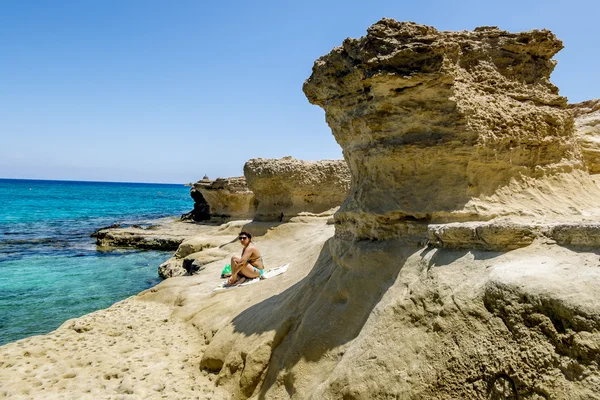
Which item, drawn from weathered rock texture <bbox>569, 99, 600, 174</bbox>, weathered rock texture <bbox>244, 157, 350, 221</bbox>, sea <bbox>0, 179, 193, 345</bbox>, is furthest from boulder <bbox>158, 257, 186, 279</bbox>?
weathered rock texture <bbox>569, 99, 600, 174</bbox>

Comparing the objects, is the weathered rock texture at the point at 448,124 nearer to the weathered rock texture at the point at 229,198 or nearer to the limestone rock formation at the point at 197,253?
the limestone rock formation at the point at 197,253

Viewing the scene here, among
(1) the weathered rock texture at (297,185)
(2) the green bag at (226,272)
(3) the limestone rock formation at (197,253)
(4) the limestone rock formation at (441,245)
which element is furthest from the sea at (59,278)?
(4) the limestone rock formation at (441,245)

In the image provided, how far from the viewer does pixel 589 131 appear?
5.71 metres

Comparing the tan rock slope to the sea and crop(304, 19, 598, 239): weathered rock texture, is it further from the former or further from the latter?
the sea

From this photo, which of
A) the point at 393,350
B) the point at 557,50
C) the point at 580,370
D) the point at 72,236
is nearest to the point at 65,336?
the point at 393,350

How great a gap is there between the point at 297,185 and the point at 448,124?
23.6ft

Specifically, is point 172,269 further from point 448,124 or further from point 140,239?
point 448,124

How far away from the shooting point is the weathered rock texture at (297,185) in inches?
Result: 406

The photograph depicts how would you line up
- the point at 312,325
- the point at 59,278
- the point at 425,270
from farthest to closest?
the point at 59,278
the point at 312,325
the point at 425,270

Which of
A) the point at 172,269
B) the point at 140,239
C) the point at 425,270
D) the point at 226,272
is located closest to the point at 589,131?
the point at 425,270

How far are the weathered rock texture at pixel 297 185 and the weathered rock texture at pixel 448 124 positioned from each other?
252 inches

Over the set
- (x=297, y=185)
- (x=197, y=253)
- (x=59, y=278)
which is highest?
(x=297, y=185)

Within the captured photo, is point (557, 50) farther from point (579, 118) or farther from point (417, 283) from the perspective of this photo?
point (579, 118)

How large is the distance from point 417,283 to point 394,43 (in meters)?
1.86
